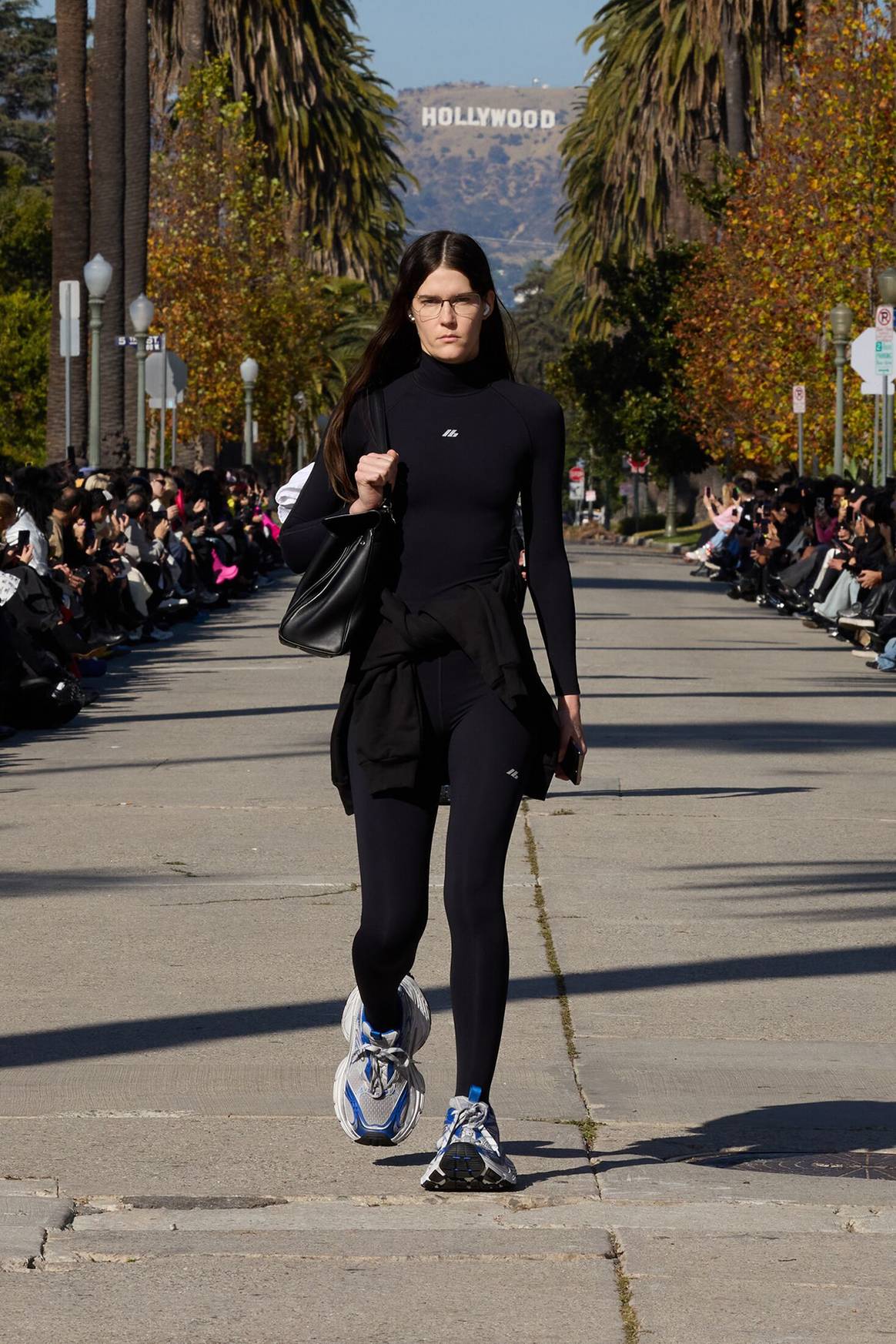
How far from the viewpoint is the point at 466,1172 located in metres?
5.32

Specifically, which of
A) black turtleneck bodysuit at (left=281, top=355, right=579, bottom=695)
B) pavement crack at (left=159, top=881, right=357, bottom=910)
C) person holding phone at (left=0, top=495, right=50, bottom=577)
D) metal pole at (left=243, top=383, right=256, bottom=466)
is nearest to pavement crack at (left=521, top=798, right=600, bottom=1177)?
pavement crack at (left=159, top=881, right=357, bottom=910)

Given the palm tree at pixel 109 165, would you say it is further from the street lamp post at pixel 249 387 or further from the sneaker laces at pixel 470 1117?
the sneaker laces at pixel 470 1117

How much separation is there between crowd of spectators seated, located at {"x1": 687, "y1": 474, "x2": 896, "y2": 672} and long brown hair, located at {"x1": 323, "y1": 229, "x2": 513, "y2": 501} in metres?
16.7

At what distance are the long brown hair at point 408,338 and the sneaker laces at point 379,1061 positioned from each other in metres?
1.21

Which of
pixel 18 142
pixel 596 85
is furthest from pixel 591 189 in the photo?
pixel 18 142

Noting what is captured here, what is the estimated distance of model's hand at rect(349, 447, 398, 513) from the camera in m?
5.29

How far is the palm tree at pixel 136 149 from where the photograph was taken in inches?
1583

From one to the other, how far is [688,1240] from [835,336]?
32.1m

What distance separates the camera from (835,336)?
3619 centimetres

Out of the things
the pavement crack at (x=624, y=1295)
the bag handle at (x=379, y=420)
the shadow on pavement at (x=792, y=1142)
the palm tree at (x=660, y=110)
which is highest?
the palm tree at (x=660, y=110)

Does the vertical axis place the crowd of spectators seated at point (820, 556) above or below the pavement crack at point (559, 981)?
above

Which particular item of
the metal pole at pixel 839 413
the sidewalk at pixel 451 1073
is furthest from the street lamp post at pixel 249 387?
the sidewalk at pixel 451 1073

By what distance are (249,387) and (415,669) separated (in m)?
50.0

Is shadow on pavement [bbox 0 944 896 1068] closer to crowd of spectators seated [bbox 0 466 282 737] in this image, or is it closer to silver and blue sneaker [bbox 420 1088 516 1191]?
silver and blue sneaker [bbox 420 1088 516 1191]
